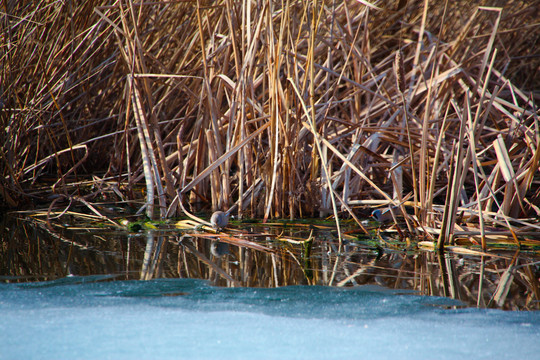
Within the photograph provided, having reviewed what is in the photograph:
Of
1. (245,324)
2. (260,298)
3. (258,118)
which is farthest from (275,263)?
(258,118)

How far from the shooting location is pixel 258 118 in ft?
5.74

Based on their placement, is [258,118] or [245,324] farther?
[258,118]

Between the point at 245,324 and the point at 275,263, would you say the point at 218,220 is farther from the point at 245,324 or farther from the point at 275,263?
the point at 245,324

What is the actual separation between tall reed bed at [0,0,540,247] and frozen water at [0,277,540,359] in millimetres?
Answer: 363

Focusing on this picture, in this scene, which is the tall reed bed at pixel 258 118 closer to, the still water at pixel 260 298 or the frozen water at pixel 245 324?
the still water at pixel 260 298

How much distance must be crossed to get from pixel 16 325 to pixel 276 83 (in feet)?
3.30

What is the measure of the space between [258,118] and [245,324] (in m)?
0.92

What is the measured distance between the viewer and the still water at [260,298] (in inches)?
34.4

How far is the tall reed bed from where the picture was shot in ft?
5.34

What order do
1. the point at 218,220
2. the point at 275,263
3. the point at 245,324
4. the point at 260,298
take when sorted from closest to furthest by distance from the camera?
the point at 245,324, the point at 260,298, the point at 275,263, the point at 218,220

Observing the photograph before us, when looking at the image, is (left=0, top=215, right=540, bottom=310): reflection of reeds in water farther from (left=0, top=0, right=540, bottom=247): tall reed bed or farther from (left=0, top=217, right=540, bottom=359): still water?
(left=0, top=0, right=540, bottom=247): tall reed bed

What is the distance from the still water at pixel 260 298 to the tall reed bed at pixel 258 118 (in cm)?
18

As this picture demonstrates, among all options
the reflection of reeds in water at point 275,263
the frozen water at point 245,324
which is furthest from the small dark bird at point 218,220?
the frozen water at point 245,324

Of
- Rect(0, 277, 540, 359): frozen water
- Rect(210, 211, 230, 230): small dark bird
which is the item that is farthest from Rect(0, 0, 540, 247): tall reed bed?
Rect(0, 277, 540, 359): frozen water
